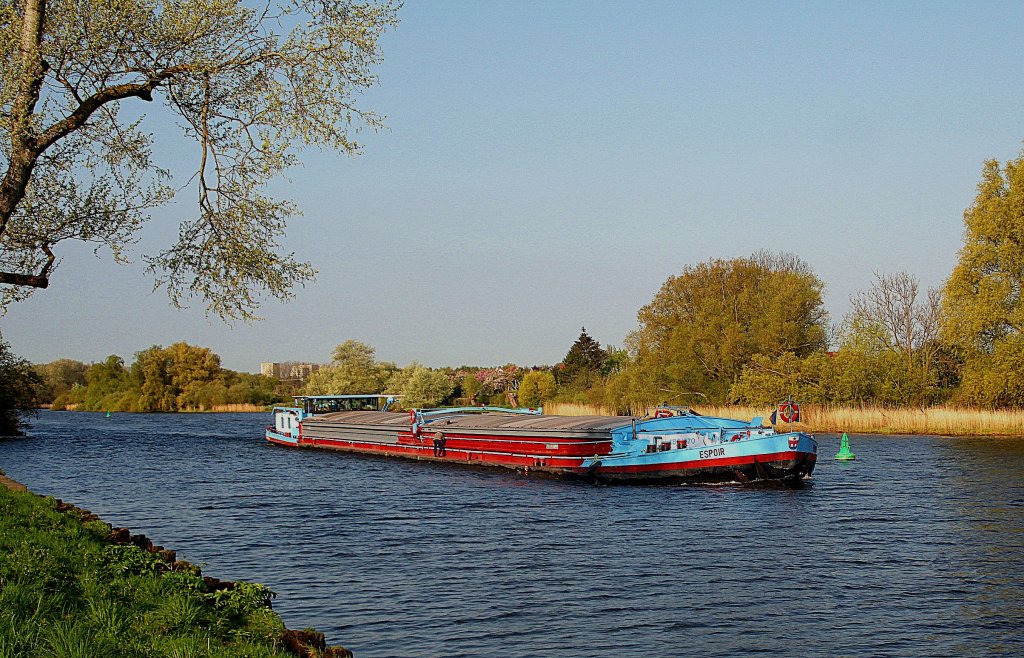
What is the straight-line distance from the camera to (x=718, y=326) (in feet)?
258

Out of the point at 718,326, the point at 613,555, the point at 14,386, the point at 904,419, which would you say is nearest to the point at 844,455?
the point at 904,419

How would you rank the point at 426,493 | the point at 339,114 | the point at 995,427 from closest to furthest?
the point at 339,114
the point at 426,493
the point at 995,427

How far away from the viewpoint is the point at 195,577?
38.8 ft

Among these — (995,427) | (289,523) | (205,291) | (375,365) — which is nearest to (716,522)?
(289,523)

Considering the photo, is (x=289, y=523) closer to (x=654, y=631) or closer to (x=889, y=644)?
(x=654, y=631)

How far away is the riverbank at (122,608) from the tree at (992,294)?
2140 inches

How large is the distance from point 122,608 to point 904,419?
57679 mm

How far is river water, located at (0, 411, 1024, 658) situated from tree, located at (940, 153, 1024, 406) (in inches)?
645

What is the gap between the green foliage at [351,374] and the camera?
13250cm

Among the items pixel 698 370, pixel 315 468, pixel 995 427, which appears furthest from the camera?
pixel 698 370

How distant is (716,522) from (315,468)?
25.9 meters

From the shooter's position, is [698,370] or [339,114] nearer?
[339,114]

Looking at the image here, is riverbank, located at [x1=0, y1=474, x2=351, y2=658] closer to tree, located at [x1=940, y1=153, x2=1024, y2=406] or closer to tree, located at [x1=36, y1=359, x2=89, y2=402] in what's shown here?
tree, located at [x1=940, y1=153, x2=1024, y2=406]

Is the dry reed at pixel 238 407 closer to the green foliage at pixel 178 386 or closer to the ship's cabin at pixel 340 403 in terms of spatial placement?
the green foliage at pixel 178 386
